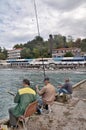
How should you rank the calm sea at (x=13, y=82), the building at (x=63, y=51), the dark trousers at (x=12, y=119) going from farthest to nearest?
the building at (x=63, y=51) → the calm sea at (x=13, y=82) → the dark trousers at (x=12, y=119)

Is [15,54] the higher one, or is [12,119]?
[15,54]

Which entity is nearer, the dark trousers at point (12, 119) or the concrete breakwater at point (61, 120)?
the dark trousers at point (12, 119)

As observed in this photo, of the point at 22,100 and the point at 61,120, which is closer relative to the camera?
the point at 22,100

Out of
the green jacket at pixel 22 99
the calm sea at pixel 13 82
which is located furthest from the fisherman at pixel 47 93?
the calm sea at pixel 13 82

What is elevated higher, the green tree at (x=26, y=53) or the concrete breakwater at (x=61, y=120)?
the green tree at (x=26, y=53)

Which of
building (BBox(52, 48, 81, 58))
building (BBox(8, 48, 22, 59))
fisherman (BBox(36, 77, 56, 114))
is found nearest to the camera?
fisherman (BBox(36, 77, 56, 114))

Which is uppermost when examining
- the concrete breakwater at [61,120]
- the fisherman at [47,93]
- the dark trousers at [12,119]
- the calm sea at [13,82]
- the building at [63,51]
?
the building at [63,51]

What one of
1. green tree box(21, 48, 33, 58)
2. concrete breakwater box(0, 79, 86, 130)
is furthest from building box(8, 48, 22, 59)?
concrete breakwater box(0, 79, 86, 130)

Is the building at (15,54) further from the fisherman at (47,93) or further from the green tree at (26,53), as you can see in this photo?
the fisherman at (47,93)

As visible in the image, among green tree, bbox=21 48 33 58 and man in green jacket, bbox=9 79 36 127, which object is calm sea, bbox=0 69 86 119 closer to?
man in green jacket, bbox=9 79 36 127

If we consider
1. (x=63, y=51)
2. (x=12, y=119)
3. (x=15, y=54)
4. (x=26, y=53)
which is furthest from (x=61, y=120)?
(x=15, y=54)

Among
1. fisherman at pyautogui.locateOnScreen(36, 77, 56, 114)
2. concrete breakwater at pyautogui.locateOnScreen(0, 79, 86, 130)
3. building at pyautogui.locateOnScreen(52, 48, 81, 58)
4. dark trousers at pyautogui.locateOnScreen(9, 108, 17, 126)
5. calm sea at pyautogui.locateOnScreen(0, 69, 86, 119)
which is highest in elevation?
building at pyautogui.locateOnScreen(52, 48, 81, 58)

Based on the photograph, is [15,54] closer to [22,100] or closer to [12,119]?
[12,119]

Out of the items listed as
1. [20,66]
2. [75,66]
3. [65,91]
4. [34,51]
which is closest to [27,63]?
[20,66]
